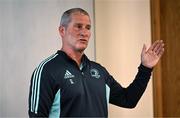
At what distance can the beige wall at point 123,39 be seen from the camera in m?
2.15

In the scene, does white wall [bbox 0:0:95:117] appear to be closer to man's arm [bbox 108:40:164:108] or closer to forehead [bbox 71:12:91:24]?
forehead [bbox 71:12:91:24]

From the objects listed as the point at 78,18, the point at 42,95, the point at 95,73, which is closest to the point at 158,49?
the point at 95,73

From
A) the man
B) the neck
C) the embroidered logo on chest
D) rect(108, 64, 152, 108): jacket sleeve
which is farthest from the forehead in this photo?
rect(108, 64, 152, 108): jacket sleeve

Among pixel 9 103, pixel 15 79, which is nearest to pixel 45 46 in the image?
pixel 15 79

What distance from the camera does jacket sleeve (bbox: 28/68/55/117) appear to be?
1408mm

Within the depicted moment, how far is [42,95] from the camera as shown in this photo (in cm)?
141

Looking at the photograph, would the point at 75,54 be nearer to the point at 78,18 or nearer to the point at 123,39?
the point at 78,18

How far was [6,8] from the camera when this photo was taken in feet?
6.51

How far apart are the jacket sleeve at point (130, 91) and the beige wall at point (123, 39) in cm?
45

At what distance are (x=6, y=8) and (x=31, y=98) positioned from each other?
82 centimetres

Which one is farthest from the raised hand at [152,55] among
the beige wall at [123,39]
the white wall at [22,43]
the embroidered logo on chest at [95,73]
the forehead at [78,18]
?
the white wall at [22,43]

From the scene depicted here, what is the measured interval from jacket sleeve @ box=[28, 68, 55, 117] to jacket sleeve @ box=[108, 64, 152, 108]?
41 centimetres

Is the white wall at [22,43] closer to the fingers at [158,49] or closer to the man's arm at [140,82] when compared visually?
the man's arm at [140,82]

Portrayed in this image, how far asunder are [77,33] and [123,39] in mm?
695
